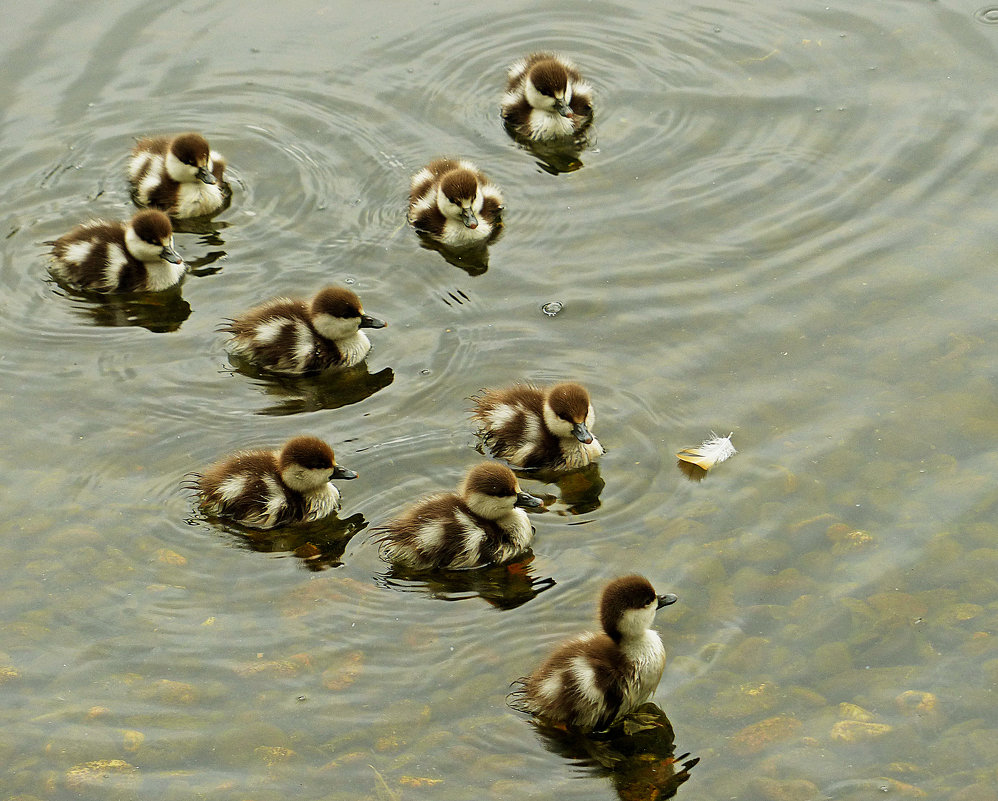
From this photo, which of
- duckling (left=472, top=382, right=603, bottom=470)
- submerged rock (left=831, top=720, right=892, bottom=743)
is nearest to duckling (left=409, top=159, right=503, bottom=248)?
duckling (left=472, top=382, right=603, bottom=470)

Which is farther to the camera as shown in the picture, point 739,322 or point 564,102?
point 564,102

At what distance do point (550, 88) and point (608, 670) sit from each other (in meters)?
4.66

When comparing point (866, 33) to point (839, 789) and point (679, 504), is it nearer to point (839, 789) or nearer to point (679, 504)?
point (679, 504)

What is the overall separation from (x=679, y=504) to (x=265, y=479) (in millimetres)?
1773

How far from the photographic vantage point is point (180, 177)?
7.92m

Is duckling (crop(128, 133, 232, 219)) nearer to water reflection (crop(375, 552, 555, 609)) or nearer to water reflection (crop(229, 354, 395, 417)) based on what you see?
water reflection (crop(229, 354, 395, 417))

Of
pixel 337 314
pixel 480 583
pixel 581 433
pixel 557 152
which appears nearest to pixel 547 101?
pixel 557 152

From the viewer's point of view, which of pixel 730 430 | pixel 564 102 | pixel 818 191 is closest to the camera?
pixel 730 430

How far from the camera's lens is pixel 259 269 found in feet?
24.8

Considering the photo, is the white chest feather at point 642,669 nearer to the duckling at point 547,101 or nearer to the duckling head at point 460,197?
the duckling head at point 460,197

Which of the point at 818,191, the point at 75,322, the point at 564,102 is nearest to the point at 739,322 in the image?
the point at 818,191

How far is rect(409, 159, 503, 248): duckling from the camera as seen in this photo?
753 centimetres

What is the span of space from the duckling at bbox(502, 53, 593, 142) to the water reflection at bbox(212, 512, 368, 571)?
352cm

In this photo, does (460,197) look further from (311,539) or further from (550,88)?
(311,539)
